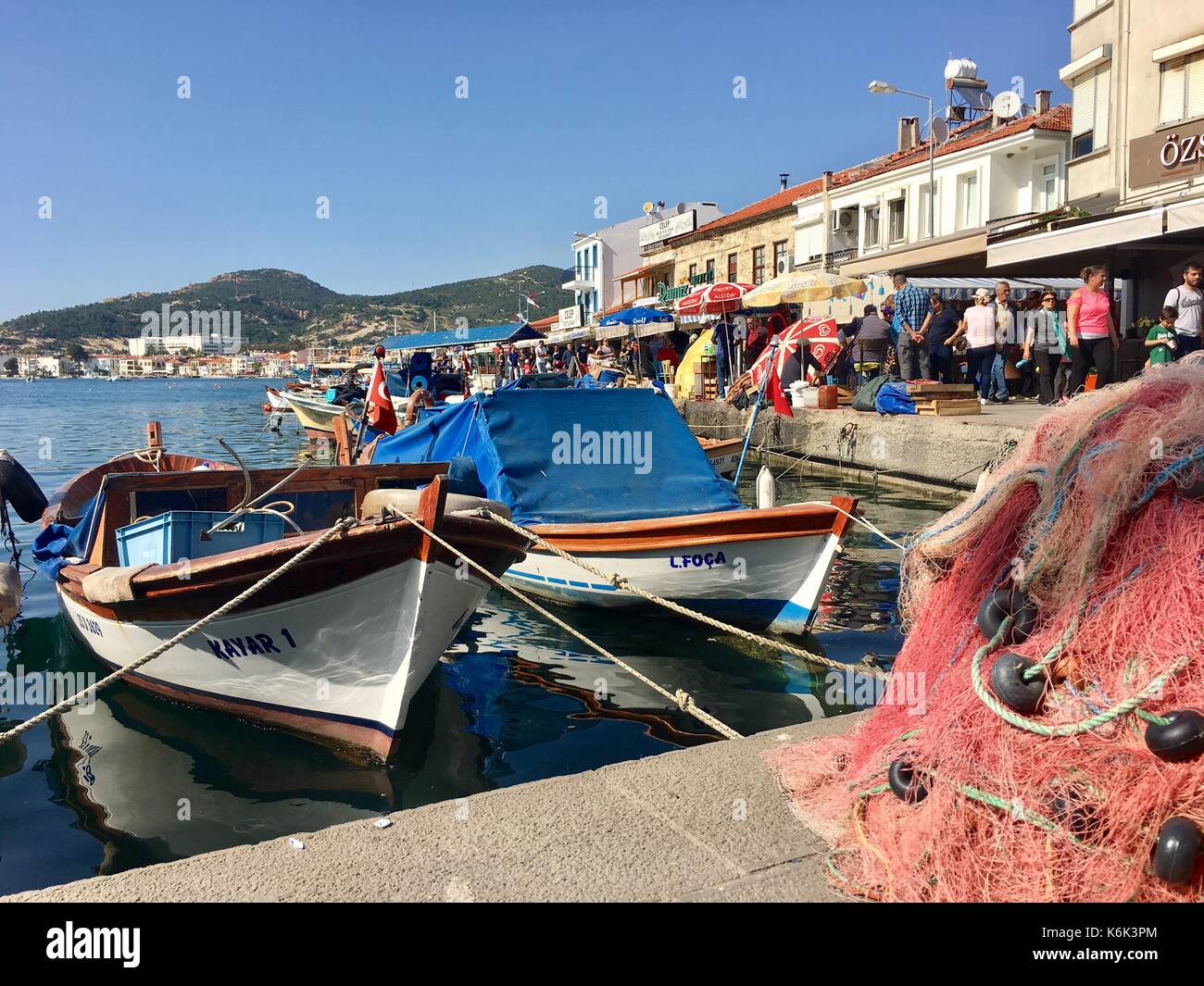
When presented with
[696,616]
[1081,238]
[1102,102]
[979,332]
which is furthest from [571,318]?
[696,616]

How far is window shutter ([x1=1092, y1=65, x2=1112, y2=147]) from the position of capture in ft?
66.5

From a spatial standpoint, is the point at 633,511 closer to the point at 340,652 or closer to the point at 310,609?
the point at 340,652

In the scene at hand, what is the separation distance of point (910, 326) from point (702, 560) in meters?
11.6

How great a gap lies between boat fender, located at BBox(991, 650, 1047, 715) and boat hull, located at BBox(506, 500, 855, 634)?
463 cm

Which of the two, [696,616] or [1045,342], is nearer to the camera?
[696,616]

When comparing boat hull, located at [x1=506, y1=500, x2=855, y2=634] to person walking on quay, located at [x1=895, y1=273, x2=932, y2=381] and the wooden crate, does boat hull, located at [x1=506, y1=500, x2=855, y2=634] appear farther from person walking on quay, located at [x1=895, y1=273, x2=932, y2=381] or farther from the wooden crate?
person walking on quay, located at [x1=895, y1=273, x2=932, y2=381]

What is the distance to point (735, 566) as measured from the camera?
771 centimetres

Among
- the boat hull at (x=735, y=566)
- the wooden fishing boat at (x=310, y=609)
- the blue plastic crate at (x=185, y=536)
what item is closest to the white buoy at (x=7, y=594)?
the wooden fishing boat at (x=310, y=609)

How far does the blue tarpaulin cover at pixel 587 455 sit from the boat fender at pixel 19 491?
372 centimetres

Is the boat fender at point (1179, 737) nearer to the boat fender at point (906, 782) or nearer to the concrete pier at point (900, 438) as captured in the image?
the boat fender at point (906, 782)

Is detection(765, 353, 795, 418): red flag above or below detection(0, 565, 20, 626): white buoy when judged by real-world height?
above

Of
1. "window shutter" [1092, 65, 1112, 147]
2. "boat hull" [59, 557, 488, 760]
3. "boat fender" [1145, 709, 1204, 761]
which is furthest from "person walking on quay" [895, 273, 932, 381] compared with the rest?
"boat fender" [1145, 709, 1204, 761]

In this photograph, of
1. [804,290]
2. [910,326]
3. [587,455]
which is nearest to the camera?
[587,455]
